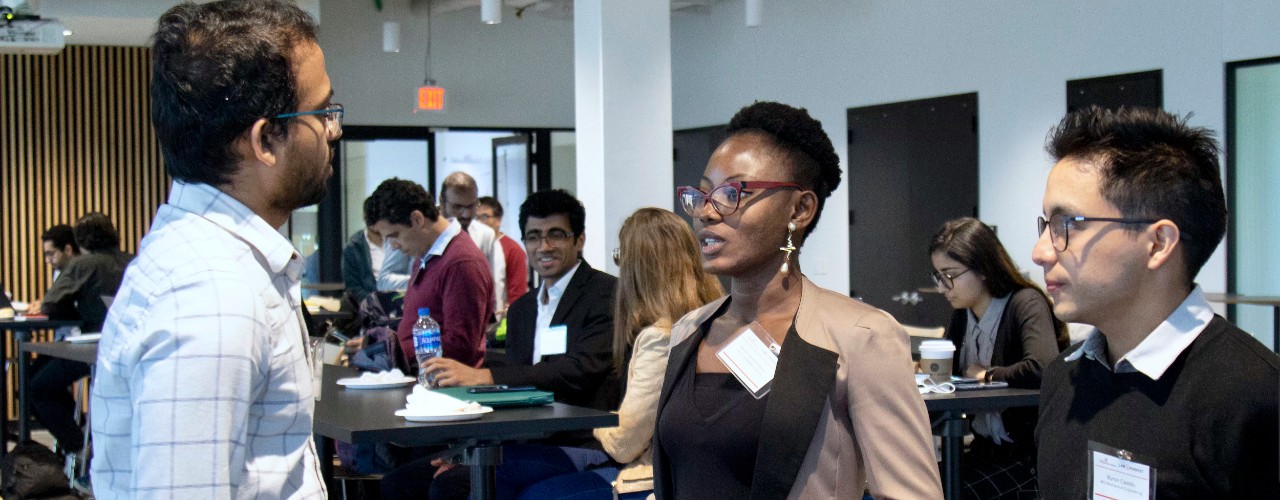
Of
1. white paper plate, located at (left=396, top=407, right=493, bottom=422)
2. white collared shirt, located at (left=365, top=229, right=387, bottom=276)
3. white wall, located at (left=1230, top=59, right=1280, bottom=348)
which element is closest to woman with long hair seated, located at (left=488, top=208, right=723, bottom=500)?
white paper plate, located at (left=396, top=407, right=493, bottom=422)

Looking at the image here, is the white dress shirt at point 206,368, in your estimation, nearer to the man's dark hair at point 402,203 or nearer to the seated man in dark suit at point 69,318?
the man's dark hair at point 402,203

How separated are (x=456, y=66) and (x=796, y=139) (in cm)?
964

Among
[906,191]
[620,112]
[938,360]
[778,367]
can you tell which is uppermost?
[620,112]

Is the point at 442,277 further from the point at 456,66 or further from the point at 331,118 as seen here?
the point at 456,66

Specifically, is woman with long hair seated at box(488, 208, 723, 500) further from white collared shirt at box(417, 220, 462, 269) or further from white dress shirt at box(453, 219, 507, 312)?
white dress shirt at box(453, 219, 507, 312)

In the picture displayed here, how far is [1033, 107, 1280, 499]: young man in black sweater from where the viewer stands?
1551mm

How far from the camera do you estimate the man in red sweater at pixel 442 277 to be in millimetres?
4660

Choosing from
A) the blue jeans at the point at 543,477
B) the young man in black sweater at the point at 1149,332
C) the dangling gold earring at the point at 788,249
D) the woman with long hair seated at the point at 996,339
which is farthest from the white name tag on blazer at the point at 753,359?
the woman with long hair seated at the point at 996,339

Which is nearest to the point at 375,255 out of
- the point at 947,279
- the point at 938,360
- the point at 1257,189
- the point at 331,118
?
the point at 947,279

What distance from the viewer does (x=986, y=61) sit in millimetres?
8648

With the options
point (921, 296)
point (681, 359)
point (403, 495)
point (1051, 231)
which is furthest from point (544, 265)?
point (921, 296)

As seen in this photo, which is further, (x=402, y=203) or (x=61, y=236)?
(x=61, y=236)

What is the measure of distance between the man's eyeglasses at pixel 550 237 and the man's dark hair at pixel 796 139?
257 centimetres

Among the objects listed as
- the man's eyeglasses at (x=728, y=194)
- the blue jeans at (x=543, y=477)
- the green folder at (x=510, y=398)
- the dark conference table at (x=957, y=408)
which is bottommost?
the blue jeans at (x=543, y=477)
